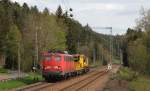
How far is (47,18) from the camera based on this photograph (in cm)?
10669

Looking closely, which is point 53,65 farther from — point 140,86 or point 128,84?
point 140,86

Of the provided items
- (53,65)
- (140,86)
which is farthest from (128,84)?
(53,65)

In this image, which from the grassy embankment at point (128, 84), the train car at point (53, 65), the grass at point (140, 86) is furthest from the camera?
the train car at point (53, 65)

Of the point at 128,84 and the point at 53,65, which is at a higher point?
the point at 53,65

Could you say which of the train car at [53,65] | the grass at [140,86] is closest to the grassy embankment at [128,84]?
the grass at [140,86]

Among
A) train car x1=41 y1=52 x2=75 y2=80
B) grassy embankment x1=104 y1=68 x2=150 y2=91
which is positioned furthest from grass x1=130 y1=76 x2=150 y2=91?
train car x1=41 y1=52 x2=75 y2=80

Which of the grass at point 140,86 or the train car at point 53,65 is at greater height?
the train car at point 53,65

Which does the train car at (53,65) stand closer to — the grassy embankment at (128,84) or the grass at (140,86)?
the grassy embankment at (128,84)

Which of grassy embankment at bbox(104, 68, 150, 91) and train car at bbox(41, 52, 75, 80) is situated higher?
train car at bbox(41, 52, 75, 80)

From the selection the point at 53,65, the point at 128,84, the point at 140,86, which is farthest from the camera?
the point at 53,65

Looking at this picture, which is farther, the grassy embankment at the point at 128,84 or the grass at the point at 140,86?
the grassy embankment at the point at 128,84

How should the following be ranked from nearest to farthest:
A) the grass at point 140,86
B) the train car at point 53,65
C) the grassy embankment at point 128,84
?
1. the grass at point 140,86
2. the grassy embankment at point 128,84
3. the train car at point 53,65

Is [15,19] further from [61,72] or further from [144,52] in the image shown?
[61,72]

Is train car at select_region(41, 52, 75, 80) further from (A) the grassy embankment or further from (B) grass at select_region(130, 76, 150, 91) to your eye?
(B) grass at select_region(130, 76, 150, 91)
